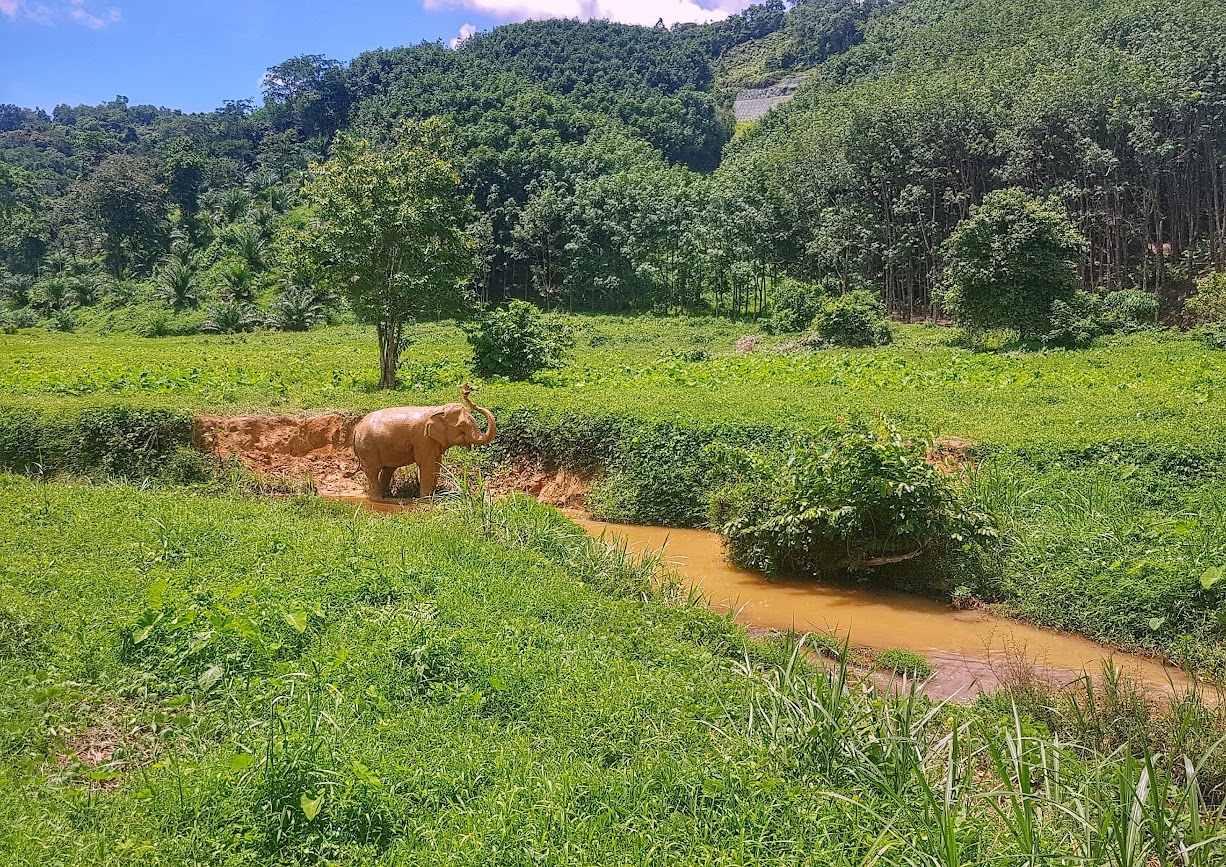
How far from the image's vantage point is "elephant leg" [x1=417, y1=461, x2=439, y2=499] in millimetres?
12414

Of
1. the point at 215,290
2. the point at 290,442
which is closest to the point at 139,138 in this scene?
the point at 215,290

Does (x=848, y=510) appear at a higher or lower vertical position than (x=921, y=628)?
higher

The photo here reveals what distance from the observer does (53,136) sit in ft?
350

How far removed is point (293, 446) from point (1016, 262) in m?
21.2

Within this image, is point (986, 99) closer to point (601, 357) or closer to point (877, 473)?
point (601, 357)

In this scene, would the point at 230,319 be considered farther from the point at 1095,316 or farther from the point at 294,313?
the point at 1095,316

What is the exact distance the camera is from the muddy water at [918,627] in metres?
7.45

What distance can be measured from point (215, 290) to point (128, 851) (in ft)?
154

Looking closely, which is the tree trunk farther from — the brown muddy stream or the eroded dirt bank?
the brown muddy stream

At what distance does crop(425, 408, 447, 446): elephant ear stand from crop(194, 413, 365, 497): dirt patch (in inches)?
98.5

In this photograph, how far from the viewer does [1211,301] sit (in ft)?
85.6

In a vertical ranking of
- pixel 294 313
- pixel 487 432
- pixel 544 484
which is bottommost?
pixel 544 484

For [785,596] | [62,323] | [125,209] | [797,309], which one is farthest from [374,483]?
[125,209]

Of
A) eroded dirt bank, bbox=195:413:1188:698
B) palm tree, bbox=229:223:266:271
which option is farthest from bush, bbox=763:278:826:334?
palm tree, bbox=229:223:266:271
